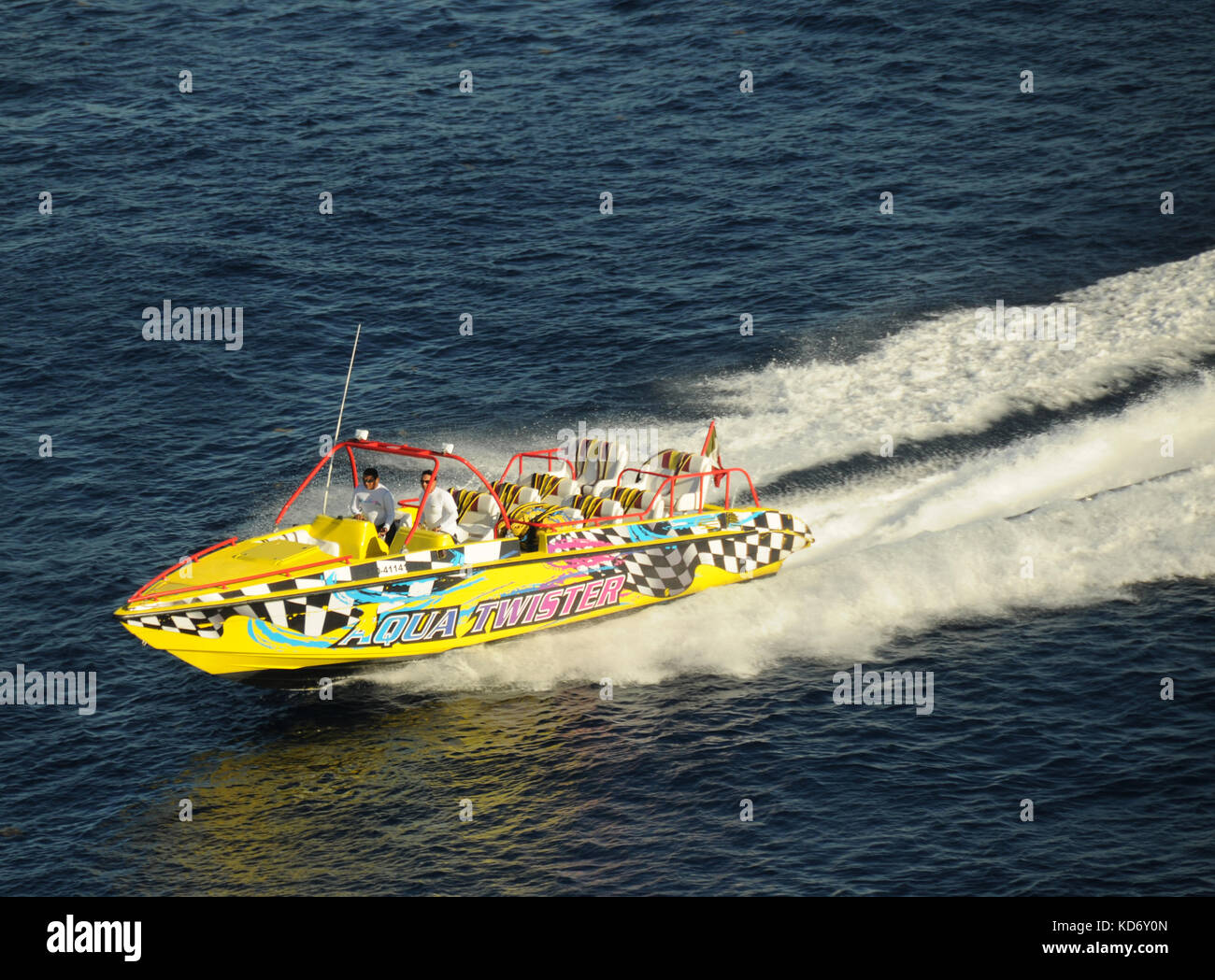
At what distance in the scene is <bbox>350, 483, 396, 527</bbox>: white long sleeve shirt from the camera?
24234 mm

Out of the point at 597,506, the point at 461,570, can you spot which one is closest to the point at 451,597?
the point at 461,570

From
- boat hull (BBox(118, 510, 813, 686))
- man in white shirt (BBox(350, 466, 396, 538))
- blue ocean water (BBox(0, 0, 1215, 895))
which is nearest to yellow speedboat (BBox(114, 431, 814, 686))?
boat hull (BBox(118, 510, 813, 686))

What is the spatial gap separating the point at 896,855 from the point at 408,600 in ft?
28.8

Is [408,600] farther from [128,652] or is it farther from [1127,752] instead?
[1127,752]

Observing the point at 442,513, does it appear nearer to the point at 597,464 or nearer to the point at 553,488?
the point at 553,488

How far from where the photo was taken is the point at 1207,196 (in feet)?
132

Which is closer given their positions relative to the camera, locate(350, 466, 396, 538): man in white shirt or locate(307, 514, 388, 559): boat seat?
locate(307, 514, 388, 559): boat seat

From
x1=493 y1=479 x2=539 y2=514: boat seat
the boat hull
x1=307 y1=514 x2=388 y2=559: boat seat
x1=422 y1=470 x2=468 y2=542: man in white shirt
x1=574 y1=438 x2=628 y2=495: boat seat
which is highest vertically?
x1=574 y1=438 x2=628 y2=495: boat seat

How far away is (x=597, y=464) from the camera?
2723 centimetres

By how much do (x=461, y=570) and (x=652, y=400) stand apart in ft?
36.4

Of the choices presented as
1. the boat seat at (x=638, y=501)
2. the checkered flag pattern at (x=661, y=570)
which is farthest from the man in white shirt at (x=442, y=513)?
the boat seat at (x=638, y=501)

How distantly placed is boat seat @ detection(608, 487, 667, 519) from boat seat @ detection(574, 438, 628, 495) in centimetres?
53

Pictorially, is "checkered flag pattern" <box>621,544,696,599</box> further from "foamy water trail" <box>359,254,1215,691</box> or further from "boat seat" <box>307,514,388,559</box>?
"boat seat" <box>307,514,388,559</box>

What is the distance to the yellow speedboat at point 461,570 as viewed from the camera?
Result: 22.6m
